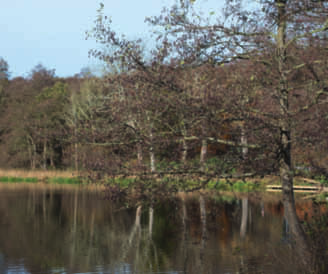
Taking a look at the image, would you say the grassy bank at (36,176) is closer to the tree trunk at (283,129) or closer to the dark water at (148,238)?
the dark water at (148,238)

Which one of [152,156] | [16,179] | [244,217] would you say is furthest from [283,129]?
[16,179]

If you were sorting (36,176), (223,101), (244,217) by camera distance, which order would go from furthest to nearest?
(36,176)
(244,217)
(223,101)

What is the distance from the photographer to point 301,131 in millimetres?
5672

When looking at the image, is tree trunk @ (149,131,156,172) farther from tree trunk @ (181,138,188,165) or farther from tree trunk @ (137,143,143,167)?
tree trunk @ (181,138,188,165)

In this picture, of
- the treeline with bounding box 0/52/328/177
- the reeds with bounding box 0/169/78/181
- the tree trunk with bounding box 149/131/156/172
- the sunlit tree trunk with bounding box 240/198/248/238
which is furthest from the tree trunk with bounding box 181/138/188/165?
the reeds with bounding box 0/169/78/181

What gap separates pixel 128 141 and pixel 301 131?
2.05 metres

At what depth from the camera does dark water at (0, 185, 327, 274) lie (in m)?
8.55

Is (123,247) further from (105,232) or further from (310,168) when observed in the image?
(310,168)

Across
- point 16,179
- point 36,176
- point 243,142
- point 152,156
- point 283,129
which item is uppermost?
point 283,129

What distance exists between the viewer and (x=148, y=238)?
1227cm

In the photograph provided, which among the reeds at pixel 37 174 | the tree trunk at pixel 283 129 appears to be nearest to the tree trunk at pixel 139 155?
the tree trunk at pixel 283 129

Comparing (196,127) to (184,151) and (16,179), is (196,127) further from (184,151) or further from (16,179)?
(16,179)

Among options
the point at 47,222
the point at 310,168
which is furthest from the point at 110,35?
the point at 47,222

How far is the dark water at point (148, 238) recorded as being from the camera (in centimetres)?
855
